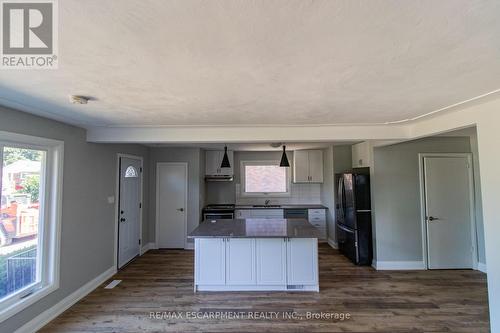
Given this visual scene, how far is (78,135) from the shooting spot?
3.19 metres

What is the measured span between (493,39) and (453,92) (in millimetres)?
903

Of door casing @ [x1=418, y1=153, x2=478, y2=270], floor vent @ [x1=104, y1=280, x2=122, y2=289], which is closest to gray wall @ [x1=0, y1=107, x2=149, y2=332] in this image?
floor vent @ [x1=104, y1=280, x2=122, y2=289]

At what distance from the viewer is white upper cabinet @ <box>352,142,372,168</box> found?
4433 millimetres

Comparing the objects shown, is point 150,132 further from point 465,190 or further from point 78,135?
point 465,190

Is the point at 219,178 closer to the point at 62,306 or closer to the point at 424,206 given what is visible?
the point at 62,306

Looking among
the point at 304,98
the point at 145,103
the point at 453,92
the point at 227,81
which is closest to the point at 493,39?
the point at 453,92

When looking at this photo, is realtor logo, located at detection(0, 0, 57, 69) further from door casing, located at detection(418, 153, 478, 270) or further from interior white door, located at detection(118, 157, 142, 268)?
door casing, located at detection(418, 153, 478, 270)

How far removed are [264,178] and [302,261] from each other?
10.5 ft

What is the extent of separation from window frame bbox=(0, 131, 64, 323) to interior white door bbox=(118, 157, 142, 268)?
4.47 feet

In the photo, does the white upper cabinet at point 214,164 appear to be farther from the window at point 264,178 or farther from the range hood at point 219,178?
the window at point 264,178

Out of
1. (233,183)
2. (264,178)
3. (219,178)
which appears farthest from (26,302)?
(264,178)

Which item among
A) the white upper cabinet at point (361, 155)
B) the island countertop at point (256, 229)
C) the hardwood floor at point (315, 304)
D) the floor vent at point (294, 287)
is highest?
the white upper cabinet at point (361, 155)

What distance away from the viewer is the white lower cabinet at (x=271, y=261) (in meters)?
3.35

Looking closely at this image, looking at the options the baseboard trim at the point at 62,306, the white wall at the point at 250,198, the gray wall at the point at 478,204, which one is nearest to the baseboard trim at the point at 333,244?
the white wall at the point at 250,198
